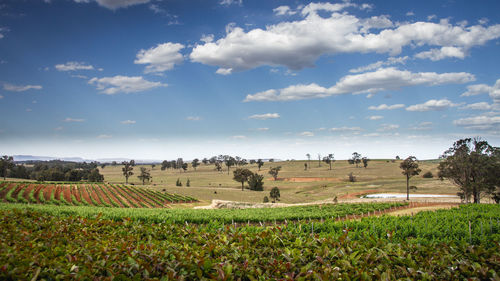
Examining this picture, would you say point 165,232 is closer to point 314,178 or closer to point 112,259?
point 112,259

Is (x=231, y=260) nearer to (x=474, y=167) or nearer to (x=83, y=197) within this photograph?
(x=474, y=167)

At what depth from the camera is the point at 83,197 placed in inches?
2776

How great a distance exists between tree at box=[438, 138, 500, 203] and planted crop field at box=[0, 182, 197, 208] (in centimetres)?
5813

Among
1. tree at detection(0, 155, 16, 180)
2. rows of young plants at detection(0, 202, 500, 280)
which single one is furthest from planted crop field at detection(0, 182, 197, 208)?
rows of young plants at detection(0, 202, 500, 280)

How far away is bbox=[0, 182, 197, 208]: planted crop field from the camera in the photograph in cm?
6373

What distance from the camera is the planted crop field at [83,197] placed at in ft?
209

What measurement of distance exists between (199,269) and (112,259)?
1484 mm

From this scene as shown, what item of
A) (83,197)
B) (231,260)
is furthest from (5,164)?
(231,260)

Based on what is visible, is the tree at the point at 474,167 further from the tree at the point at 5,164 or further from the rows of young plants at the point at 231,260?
the tree at the point at 5,164

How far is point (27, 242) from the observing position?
5.62 meters

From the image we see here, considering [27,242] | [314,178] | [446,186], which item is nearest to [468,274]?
[27,242]

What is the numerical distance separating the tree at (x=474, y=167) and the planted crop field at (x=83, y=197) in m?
58.1

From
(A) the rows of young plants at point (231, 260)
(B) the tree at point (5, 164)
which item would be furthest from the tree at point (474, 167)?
(B) the tree at point (5, 164)

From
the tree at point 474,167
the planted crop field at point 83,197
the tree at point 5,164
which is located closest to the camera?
the tree at point 474,167
